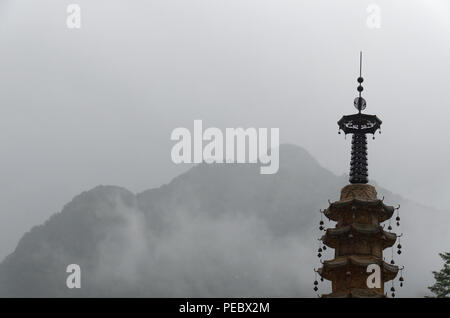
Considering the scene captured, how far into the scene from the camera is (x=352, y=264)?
46.7 meters

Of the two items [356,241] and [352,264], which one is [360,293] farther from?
[356,241]

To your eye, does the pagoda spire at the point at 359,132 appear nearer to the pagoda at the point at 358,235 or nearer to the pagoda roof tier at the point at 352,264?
the pagoda at the point at 358,235

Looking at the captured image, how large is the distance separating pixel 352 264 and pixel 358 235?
2328mm

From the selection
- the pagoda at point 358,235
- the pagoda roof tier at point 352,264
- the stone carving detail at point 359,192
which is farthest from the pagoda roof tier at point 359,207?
the pagoda roof tier at point 352,264

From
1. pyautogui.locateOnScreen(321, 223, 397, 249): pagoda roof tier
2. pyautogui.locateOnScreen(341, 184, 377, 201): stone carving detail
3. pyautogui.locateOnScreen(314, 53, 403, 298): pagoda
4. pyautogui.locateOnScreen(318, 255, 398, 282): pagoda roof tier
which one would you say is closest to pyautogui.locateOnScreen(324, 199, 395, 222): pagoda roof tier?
pyautogui.locateOnScreen(314, 53, 403, 298): pagoda

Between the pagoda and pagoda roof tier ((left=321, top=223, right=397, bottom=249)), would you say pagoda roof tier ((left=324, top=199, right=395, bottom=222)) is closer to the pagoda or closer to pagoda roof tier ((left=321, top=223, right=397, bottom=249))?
the pagoda

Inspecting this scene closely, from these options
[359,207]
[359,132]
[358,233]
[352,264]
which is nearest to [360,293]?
[352,264]

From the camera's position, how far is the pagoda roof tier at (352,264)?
46688 mm
